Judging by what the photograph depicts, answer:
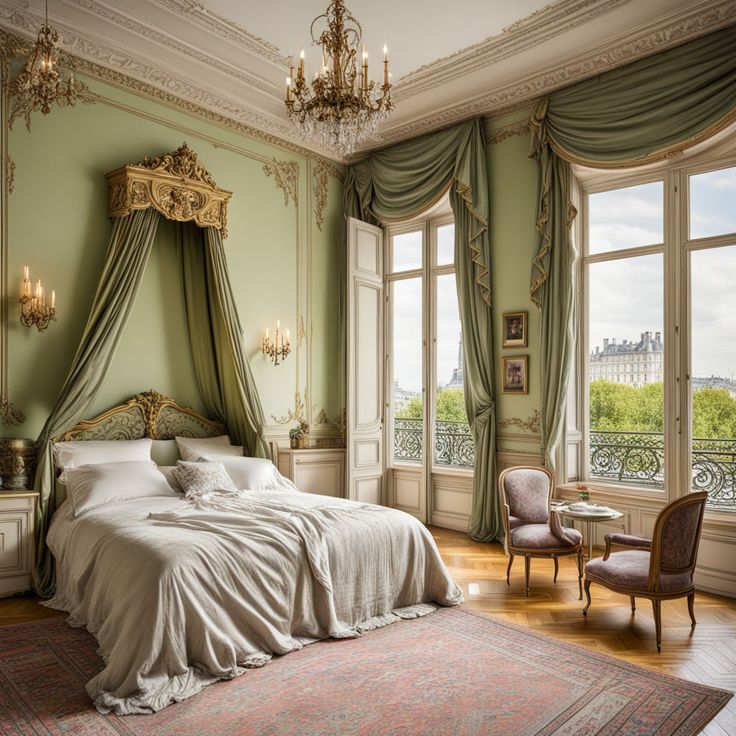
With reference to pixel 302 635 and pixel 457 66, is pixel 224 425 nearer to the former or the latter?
pixel 302 635

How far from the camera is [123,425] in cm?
501

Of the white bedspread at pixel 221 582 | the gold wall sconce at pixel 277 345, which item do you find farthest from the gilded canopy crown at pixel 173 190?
the white bedspread at pixel 221 582

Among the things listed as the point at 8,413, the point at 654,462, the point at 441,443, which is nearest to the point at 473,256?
the point at 441,443

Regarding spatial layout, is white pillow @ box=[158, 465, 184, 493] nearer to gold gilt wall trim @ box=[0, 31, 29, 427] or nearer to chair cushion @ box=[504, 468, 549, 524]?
gold gilt wall trim @ box=[0, 31, 29, 427]

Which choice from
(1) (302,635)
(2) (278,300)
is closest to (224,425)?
(2) (278,300)

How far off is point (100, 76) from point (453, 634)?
4.76m

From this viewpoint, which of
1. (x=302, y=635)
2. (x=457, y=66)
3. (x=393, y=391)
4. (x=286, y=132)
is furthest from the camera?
(x=393, y=391)

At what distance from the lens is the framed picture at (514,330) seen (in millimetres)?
5730

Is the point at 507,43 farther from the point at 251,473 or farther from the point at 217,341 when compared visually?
the point at 251,473

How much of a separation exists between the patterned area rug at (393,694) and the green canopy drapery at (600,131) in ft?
→ 7.99

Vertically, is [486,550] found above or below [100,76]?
below

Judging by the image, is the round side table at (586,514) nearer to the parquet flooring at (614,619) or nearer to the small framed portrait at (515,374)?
the parquet flooring at (614,619)

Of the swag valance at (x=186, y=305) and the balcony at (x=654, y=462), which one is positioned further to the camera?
the balcony at (x=654, y=462)

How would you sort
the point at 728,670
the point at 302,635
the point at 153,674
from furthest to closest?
the point at 302,635, the point at 728,670, the point at 153,674
